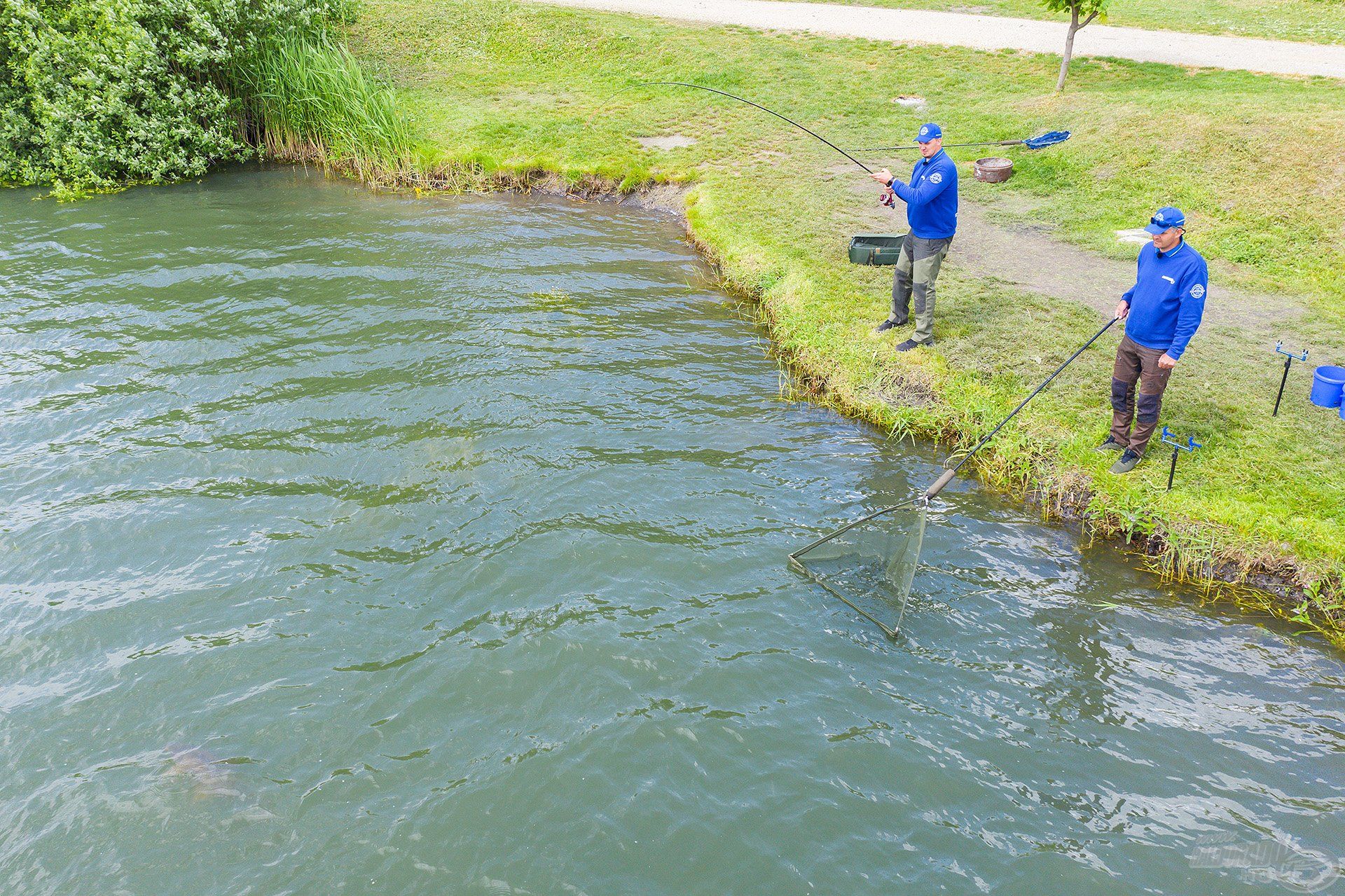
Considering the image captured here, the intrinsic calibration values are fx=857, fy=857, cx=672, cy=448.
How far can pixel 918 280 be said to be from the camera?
36.3 feet

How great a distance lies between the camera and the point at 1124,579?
27.1ft

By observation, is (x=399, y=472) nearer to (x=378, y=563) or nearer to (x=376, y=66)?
(x=378, y=563)

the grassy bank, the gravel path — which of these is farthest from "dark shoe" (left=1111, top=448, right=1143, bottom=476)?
the grassy bank

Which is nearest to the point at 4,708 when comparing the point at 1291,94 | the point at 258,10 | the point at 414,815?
the point at 414,815

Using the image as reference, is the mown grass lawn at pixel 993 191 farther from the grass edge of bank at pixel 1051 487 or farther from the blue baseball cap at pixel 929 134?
the blue baseball cap at pixel 929 134

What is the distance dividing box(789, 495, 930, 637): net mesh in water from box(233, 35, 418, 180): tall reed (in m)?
14.4

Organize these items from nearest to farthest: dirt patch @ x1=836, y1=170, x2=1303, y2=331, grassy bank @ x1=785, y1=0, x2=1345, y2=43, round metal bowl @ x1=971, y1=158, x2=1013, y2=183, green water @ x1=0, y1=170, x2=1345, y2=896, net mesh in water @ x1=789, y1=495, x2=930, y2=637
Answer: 1. green water @ x1=0, y1=170, x2=1345, y2=896
2. net mesh in water @ x1=789, y1=495, x2=930, y2=637
3. dirt patch @ x1=836, y1=170, x2=1303, y2=331
4. round metal bowl @ x1=971, y1=158, x2=1013, y2=183
5. grassy bank @ x1=785, y1=0, x2=1345, y2=43

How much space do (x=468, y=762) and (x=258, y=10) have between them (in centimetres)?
1845

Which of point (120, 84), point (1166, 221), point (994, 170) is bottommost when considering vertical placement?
point (1166, 221)

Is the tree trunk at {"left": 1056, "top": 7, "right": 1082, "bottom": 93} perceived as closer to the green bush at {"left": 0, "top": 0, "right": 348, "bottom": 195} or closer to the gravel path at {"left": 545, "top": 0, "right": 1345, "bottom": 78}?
the gravel path at {"left": 545, "top": 0, "right": 1345, "bottom": 78}

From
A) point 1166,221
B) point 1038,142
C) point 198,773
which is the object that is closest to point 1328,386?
point 1166,221

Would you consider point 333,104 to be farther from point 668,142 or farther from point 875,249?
point 875,249

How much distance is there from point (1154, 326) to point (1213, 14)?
70.4 feet

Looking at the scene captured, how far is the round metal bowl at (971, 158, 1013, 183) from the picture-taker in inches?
642
